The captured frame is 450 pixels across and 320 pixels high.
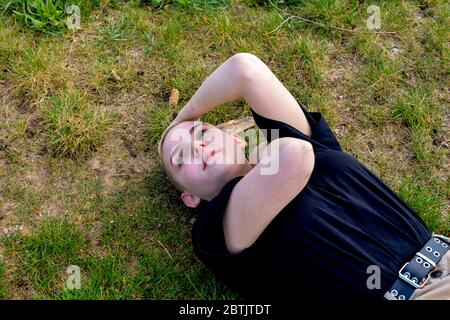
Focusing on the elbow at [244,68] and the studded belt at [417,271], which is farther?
the elbow at [244,68]

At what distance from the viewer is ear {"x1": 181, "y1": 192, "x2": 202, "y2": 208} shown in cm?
256

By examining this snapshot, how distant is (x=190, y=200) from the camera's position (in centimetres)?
258

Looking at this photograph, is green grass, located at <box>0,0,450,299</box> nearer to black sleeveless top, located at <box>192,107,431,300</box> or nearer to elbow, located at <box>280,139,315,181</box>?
black sleeveless top, located at <box>192,107,431,300</box>

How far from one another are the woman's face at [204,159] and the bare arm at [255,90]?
0.59ft


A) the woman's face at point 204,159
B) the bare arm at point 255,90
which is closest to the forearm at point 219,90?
the bare arm at point 255,90

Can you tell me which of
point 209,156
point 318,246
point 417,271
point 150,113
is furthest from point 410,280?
point 150,113

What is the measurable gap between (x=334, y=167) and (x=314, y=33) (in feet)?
4.46

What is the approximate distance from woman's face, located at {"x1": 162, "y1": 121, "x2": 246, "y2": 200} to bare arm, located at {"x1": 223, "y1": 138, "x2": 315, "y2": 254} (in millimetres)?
149

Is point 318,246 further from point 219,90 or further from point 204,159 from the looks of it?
point 219,90

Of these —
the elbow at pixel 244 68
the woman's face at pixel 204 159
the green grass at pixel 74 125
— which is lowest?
the green grass at pixel 74 125

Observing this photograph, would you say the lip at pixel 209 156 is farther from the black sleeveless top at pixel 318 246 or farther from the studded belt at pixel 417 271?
the studded belt at pixel 417 271

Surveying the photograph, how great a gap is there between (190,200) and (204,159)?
29cm

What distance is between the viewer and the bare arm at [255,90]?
8.21 ft

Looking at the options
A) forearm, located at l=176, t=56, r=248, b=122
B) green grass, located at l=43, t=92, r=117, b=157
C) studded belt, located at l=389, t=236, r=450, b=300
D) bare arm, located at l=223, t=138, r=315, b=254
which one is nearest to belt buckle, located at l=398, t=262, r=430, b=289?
studded belt, located at l=389, t=236, r=450, b=300
